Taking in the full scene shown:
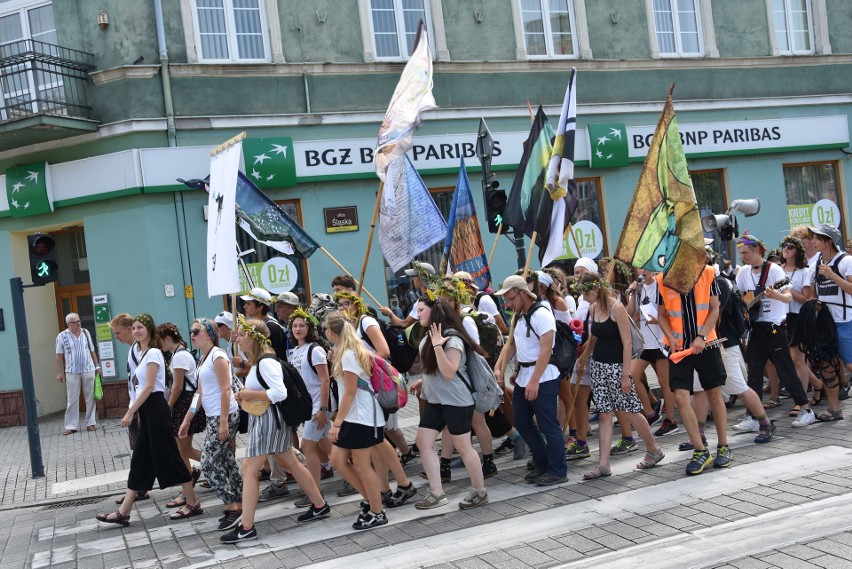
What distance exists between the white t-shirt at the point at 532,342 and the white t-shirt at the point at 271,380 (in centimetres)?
201

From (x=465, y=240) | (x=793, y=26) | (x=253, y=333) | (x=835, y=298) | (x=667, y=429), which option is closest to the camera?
(x=253, y=333)

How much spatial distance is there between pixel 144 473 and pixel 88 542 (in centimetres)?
71

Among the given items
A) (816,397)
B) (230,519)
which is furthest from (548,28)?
(230,519)

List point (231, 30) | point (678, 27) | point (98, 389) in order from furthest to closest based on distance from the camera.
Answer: point (678, 27)
point (231, 30)
point (98, 389)

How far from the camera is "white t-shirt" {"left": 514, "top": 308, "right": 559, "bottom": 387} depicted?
757 centimetres

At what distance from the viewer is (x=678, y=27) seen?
1914cm

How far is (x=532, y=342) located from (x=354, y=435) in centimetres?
173

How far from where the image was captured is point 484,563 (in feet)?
19.3

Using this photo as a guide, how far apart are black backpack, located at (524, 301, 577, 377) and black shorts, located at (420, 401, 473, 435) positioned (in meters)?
0.96

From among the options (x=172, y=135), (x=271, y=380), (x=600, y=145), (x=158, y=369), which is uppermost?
(x=172, y=135)

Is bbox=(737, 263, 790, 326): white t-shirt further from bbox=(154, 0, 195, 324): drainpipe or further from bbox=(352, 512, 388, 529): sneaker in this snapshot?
bbox=(154, 0, 195, 324): drainpipe

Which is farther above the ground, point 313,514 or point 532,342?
point 532,342

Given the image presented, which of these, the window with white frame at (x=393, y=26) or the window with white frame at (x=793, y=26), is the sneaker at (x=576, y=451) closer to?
the window with white frame at (x=393, y=26)

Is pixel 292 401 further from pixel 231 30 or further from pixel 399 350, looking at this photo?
pixel 231 30
